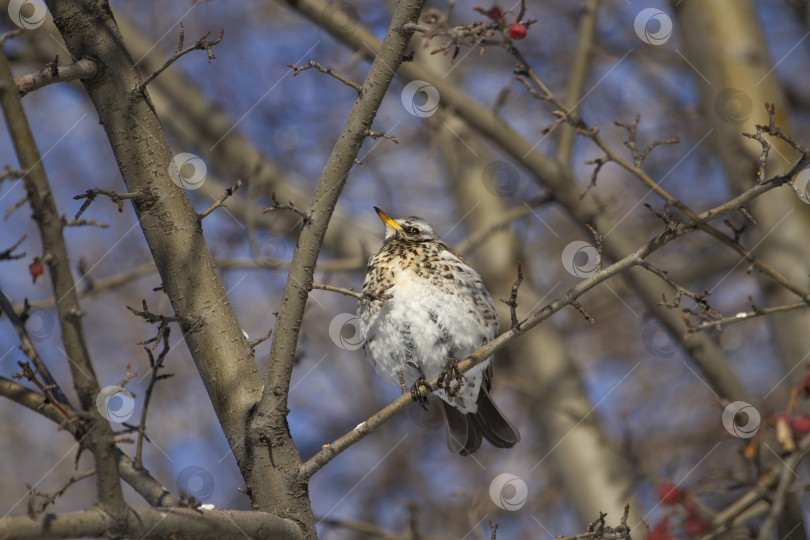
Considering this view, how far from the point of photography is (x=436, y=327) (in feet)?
14.7

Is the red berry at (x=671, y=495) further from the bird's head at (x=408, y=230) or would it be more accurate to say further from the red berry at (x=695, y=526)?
the bird's head at (x=408, y=230)

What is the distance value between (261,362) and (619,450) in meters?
2.94

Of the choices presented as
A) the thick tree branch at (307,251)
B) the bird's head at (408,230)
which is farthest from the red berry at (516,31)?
the bird's head at (408,230)

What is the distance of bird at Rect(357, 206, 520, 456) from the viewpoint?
450 centimetres

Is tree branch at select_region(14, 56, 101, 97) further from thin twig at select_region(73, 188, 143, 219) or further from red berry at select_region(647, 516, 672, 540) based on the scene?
red berry at select_region(647, 516, 672, 540)

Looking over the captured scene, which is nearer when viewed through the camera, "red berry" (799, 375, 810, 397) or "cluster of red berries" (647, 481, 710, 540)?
"red berry" (799, 375, 810, 397)

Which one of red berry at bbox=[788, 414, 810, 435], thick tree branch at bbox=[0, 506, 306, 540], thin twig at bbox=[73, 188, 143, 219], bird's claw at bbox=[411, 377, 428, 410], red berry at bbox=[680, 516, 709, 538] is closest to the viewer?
thick tree branch at bbox=[0, 506, 306, 540]

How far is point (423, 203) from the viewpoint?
965 cm

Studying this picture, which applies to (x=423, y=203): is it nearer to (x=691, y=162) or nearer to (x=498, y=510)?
(x=691, y=162)

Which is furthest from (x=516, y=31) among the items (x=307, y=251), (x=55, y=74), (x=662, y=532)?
(x=662, y=532)

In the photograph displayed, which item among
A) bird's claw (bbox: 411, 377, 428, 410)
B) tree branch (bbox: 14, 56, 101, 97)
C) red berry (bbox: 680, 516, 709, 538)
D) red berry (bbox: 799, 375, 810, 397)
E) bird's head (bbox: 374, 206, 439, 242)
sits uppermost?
bird's head (bbox: 374, 206, 439, 242)

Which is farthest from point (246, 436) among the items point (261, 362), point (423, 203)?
point (423, 203)

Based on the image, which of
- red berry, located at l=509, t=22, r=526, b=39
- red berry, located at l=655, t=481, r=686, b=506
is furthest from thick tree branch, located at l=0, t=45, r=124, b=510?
red berry, located at l=509, t=22, r=526, b=39

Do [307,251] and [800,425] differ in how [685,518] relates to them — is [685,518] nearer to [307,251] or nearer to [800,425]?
[800,425]
